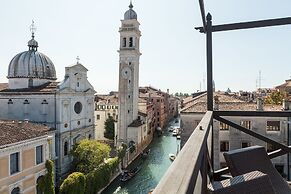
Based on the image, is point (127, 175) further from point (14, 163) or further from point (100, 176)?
point (14, 163)

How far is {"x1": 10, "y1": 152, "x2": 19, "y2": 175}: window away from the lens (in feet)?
35.6

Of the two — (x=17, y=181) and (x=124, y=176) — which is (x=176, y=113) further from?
(x=17, y=181)

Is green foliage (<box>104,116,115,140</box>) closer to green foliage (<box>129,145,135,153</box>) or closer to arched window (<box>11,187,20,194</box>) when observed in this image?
green foliage (<box>129,145,135,153</box>)

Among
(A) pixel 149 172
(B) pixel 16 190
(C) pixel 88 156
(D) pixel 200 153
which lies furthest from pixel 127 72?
(D) pixel 200 153

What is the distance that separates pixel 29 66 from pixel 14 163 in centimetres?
1074

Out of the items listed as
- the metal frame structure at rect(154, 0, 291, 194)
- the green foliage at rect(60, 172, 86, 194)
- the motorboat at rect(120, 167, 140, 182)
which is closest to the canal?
the motorboat at rect(120, 167, 140, 182)

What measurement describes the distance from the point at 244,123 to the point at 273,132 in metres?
1.33

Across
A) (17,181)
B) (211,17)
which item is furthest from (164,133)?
(211,17)

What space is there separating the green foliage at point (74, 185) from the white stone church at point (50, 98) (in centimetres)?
474

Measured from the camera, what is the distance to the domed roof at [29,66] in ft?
65.6

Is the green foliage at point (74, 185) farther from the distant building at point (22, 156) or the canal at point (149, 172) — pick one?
the canal at point (149, 172)

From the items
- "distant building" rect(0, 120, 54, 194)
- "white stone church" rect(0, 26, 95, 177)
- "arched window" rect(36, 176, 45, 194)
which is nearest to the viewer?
"distant building" rect(0, 120, 54, 194)

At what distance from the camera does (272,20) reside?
2363 mm

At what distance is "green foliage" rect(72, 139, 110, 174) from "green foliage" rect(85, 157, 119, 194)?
41 centimetres
